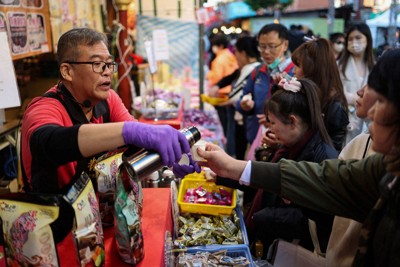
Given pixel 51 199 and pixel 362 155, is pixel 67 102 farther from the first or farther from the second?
pixel 362 155

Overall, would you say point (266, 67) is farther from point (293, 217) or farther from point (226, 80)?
point (226, 80)

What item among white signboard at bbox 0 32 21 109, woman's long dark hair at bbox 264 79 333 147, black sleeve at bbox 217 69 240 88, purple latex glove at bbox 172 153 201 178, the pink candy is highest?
white signboard at bbox 0 32 21 109

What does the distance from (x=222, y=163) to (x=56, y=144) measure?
770mm

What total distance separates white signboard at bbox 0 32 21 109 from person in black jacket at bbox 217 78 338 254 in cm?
148

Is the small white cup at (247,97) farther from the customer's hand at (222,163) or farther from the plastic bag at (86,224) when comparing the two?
the plastic bag at (86,224)

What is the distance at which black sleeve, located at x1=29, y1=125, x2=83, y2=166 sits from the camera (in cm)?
120

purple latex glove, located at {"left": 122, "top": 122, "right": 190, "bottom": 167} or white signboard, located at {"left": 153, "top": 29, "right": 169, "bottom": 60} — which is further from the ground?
white signboard, located at {"left": 153, "top": 29, "right": 169, "bottom": 60}

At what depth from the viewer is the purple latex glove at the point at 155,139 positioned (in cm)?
123

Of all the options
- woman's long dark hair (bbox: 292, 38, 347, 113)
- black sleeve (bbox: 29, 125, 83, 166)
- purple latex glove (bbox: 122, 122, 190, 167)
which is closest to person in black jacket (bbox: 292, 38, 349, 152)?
woman's long dark hair (bbox: 292, 38, 347, 113)

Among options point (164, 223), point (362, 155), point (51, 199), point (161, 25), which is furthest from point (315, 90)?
point (161, 25)

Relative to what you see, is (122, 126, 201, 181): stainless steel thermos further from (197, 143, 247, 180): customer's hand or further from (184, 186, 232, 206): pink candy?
(184, 186, 232, 206): pink candy

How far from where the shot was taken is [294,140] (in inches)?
86.3

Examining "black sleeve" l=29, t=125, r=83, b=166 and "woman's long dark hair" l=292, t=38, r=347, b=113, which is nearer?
"black sleeve" l=29, t=125, r=83, b=166

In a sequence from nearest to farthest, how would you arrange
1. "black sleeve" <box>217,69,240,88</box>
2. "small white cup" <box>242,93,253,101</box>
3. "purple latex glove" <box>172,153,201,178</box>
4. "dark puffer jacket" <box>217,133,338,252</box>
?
1. "purple latex glove" <box>172,153,201,178</box>
2. "dark puffer jacket" <box>217,133,338,252</box>
3. "small white cup" <box>242,93,253,101</box>
4. "black sleeve" <box>217,69,240,88</box>
